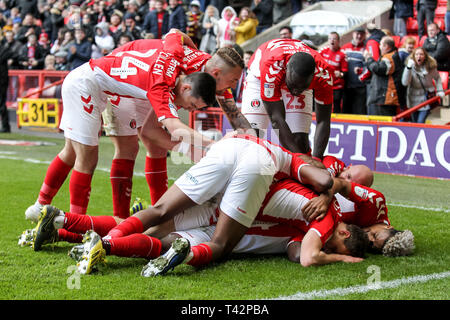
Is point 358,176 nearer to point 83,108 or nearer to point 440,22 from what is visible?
point 83,108

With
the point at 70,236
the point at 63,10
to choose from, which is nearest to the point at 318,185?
the point at 70,236

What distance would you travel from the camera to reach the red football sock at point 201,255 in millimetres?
4383

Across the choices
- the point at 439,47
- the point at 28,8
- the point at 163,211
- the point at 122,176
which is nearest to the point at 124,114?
the point at 122,176

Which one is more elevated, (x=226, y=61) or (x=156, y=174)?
(x=226, y=61)

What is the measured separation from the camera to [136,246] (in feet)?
14.2

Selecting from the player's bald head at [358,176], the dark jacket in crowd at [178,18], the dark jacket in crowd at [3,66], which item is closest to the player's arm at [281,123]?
the player's bald head at [358,176]

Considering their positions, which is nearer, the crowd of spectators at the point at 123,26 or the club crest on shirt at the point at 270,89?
the club crest on shirt at the point at 270,89

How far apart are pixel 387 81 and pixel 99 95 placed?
6.69m

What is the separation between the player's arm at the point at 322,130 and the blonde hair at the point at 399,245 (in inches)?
50.8

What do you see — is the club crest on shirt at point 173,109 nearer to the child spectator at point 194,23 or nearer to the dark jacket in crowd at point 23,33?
the child spectator at point 194,23

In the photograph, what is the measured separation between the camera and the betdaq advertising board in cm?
927

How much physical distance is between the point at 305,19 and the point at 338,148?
6.05 metres

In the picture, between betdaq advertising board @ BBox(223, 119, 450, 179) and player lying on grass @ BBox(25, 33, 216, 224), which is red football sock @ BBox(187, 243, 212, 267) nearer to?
player lying on grass @ BBox(25, 33, 216, 224)
